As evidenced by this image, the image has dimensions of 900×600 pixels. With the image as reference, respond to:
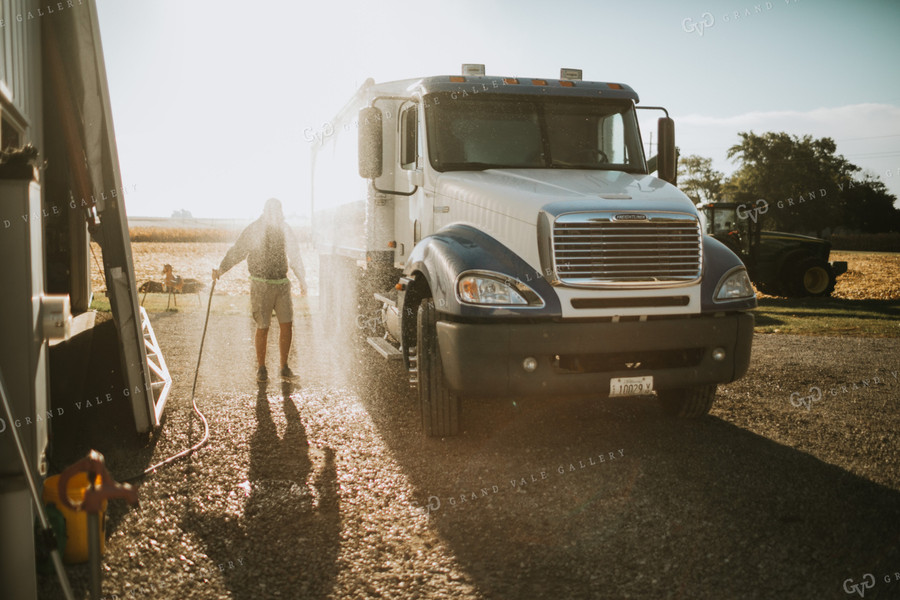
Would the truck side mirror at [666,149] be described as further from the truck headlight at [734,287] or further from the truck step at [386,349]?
the truck step at [386,349]

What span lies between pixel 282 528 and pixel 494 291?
6.67ft

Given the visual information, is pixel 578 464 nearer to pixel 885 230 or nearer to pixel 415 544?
pixel 415 544

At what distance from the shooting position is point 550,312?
4781mm

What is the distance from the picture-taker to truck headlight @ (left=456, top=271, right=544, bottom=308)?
15.7ft

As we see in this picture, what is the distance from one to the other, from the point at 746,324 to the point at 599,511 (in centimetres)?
200

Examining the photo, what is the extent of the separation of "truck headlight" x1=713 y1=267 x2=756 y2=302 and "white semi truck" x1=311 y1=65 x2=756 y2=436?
0.04 feet

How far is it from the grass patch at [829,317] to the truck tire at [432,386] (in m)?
8.99

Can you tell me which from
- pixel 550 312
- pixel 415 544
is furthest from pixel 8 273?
pixel 550 312

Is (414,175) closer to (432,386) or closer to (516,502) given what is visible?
(432,386)

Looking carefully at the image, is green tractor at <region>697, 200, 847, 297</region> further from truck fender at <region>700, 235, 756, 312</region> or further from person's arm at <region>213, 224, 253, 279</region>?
person's arm at <region>213, 224, 253, 279</region>

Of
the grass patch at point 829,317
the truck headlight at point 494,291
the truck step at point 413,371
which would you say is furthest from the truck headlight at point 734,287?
the grass patch at point 829,317

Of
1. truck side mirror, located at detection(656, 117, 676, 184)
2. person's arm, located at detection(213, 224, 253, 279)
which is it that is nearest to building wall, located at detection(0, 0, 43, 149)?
person's arm, located at detection(213, 224, 253, 279)

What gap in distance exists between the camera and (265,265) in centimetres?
738

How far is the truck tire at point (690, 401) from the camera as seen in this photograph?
19.1 feet
